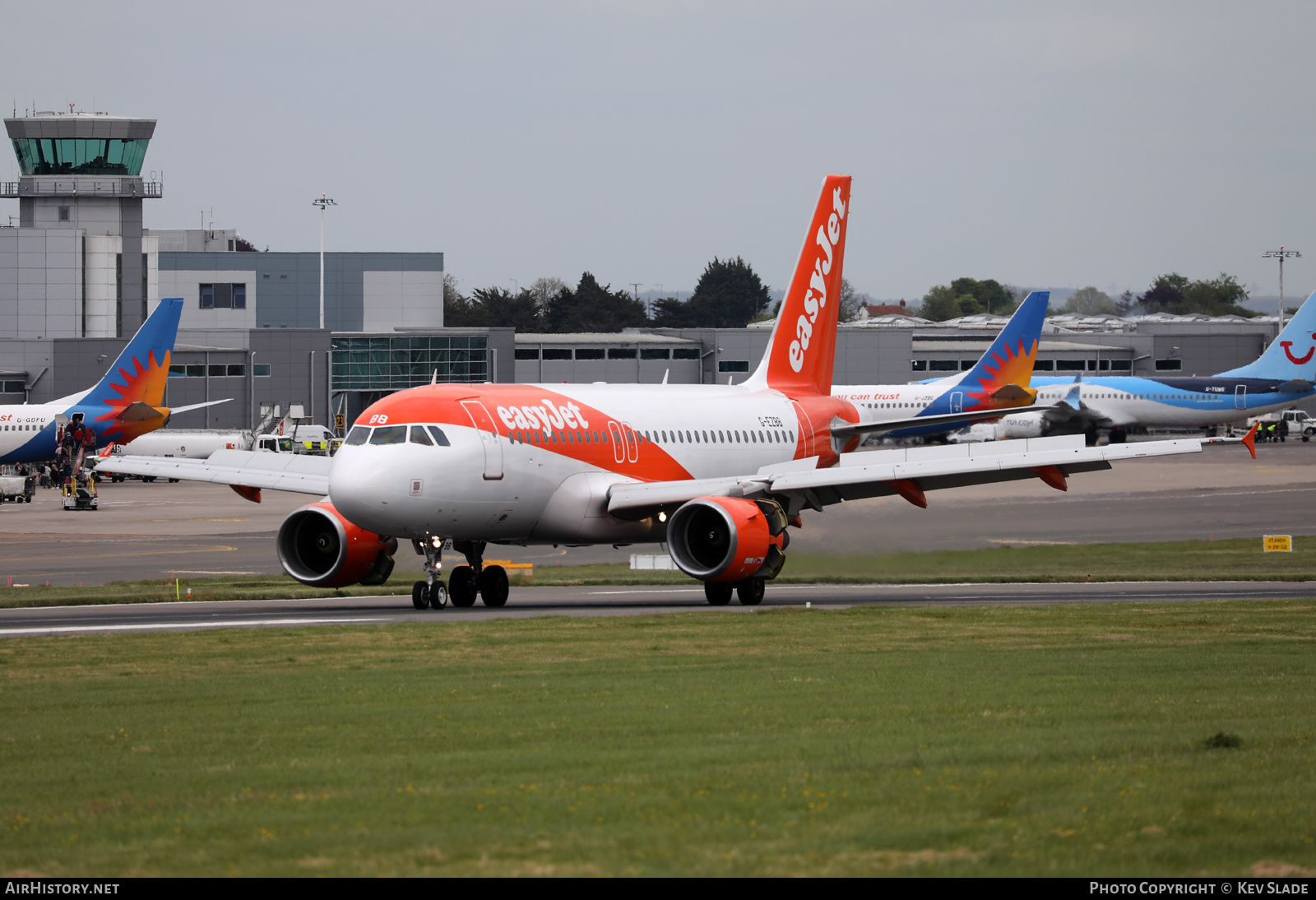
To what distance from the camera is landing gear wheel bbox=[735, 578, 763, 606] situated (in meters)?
29.3

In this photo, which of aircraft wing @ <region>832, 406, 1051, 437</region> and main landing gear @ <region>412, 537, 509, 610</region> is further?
aircraft wing @ <region>832, 406, 1051, 437</region>

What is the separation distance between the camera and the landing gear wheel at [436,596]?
28.5 m

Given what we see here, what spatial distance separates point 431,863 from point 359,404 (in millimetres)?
119101

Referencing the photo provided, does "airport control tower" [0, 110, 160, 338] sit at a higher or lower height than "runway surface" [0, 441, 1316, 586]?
higher

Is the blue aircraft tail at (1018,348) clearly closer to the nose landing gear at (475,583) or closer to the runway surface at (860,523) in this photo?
the runway surface at (860,523)

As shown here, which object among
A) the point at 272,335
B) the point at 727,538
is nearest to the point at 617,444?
the point at 727,538

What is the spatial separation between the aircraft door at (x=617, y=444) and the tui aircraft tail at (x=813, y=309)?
27.4 ft

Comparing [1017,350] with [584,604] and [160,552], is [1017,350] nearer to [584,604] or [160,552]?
[160,552]

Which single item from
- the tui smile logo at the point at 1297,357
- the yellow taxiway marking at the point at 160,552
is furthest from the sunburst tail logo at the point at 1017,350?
the yellow taxiway marking at the point at 160,552

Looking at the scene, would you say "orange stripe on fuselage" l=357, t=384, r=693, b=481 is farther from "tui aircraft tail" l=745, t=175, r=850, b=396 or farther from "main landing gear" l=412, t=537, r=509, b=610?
"tui aircraft tail" l=745, t=175, r=850, b=396

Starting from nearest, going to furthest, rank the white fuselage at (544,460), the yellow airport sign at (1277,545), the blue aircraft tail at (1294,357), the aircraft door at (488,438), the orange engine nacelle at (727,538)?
the white fuselage at (544,460) → the orange engine nacelle at (727,538) → the aircraft door at (488,438) → the yellow airport sign at (1277,545) → the blue aircraft tail at (1294,357)

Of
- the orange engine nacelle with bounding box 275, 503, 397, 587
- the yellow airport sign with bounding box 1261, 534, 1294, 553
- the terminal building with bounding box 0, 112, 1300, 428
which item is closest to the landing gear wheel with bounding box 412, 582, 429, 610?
the orange engine nacelle with bounding box 275, 503, 397, 587

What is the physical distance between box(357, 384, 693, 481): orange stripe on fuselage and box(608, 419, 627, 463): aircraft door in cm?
2

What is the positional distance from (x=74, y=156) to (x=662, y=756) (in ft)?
416
